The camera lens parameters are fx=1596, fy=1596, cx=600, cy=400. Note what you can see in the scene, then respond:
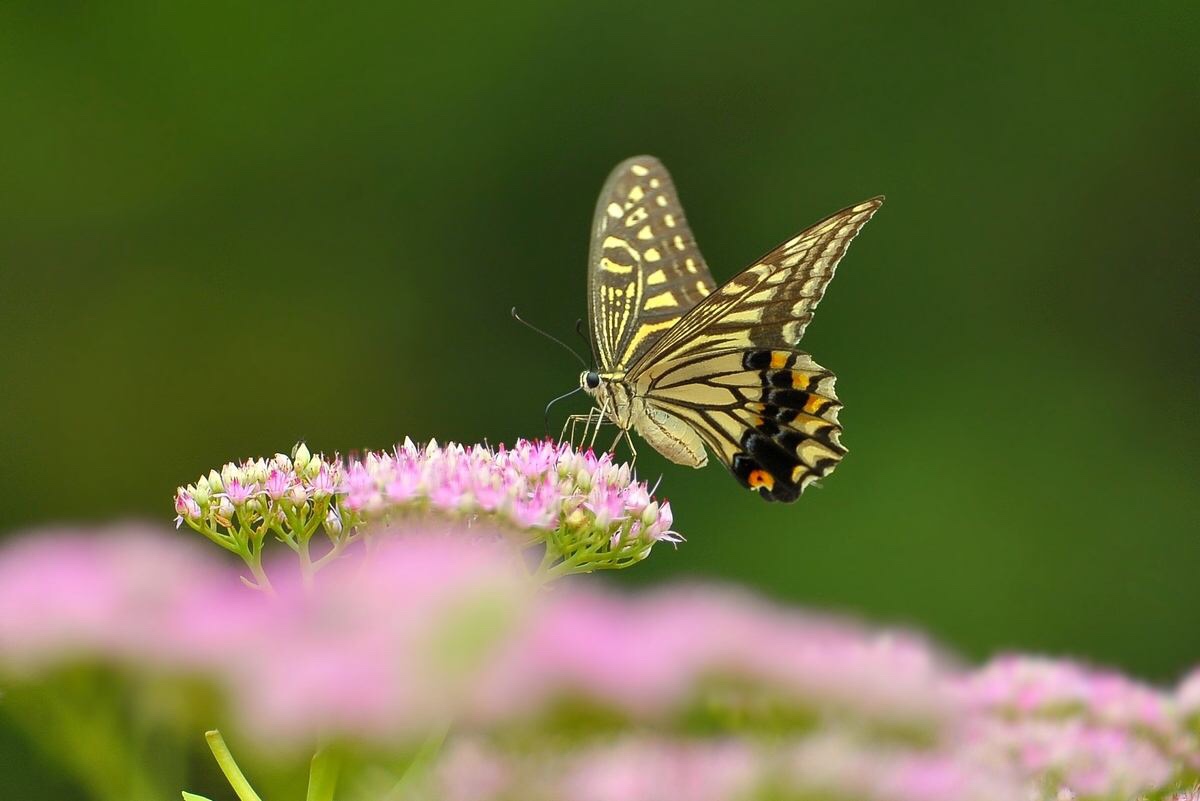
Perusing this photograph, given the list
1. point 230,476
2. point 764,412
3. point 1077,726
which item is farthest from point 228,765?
point 764,412

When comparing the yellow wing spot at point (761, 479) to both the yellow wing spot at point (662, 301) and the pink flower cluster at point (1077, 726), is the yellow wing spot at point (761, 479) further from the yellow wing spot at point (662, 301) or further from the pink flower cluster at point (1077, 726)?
the pink flower cluster at point (1077, 726)

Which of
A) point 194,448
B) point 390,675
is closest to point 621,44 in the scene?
point 194,448

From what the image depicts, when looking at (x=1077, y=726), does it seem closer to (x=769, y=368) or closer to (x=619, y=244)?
(x=769, y=368)

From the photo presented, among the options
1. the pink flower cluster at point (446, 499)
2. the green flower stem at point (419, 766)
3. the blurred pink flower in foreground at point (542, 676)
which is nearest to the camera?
the blurred pink flower in foreground at point (542, 676)

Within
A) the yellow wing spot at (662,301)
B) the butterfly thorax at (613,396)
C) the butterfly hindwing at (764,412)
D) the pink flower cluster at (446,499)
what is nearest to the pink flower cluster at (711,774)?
the pink flower cluster at (446,499)

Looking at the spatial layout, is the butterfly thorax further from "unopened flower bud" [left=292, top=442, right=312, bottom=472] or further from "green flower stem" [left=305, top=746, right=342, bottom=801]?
"green flower stem" [left=305, top=746, right=342, bottom=801]

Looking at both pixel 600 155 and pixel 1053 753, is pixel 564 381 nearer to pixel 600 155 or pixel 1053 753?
pixel 600 155

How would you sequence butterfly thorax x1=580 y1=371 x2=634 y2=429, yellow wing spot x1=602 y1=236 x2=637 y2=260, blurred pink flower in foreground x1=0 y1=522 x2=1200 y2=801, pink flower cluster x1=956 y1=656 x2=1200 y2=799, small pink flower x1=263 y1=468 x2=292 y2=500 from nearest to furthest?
1. blurred pink flower in foreground x1=0 y1=522 x2=1200 y2=801
2. pink flower cluster x1=956 y1=656 x2=1200 y2=799
3. small pink flower x1=263 y1=468 x2=292 y2=500
4. butterfly thorax x1=580 y1=371 x2=634 y2=429
5. yellow wing spot x1=602 y1=236 x2=637 y2=260

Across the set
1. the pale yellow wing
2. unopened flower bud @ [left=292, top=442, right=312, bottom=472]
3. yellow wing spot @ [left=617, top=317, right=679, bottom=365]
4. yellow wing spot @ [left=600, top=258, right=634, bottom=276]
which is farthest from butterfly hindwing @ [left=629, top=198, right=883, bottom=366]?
unopened flower bud @ [left=292, top=442, right=312, bottom=472]
